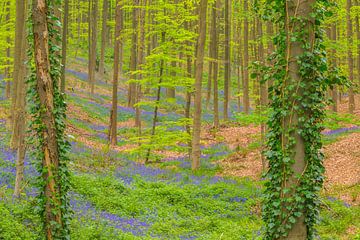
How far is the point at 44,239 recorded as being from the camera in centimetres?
764

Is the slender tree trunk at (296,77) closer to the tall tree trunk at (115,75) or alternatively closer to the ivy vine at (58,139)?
the ivy vine at (58,139)

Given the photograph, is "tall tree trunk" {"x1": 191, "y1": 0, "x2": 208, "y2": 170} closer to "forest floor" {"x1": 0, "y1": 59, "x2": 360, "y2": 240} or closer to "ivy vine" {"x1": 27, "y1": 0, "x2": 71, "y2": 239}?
"forest floor" {"x1": 0, "y1": 59, "x2": 360, "y2": 240}

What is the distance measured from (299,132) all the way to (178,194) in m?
8.12

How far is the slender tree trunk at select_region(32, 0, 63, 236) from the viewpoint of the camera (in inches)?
302

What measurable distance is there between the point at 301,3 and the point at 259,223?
25.7 feet

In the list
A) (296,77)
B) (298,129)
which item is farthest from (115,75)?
(298,129)

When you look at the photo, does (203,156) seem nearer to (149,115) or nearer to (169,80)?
(169,80)

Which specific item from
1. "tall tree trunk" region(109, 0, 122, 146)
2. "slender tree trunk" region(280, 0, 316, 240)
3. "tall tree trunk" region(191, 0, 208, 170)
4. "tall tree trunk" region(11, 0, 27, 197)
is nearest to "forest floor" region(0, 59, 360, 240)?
"tall tree trunk" region(11, 0, 27, 197)

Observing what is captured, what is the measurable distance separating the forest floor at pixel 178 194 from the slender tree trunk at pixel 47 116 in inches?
23.1

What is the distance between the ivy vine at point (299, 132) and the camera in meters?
6.12

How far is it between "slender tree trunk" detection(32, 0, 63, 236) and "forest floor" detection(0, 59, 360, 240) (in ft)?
1.93

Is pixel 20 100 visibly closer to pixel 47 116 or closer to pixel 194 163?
pixel 47 116

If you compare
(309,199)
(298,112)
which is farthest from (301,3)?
(309,199)

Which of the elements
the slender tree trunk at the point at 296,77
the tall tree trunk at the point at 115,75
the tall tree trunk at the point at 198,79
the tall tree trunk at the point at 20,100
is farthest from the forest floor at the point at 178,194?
the tall tree trunk at the point at 198,79
